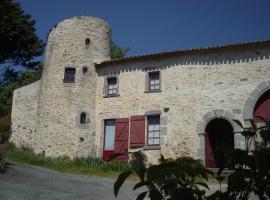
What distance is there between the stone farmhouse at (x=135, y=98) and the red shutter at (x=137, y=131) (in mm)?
45

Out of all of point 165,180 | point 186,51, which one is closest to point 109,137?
point 186,51

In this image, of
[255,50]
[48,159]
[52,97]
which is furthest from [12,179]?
[255,50]

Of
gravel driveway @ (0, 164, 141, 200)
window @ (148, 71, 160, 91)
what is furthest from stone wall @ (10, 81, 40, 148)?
window @ (148, 71, 160, 91)

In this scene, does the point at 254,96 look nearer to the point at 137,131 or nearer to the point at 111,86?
the point at 137,131

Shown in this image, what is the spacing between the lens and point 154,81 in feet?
56.5

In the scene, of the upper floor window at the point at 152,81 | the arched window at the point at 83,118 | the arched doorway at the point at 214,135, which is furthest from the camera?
the arched window at the point at 83,118

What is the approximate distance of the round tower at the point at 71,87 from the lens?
678 inches

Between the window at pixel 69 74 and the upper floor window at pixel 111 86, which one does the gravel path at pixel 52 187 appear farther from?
the window at pixel 69 74

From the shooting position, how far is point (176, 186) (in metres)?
1.53

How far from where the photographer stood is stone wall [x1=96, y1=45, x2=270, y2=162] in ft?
50.6

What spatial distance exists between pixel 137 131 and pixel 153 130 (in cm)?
71

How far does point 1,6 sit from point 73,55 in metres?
6.88

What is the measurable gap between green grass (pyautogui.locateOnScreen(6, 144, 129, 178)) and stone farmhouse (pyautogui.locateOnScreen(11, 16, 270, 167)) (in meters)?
0.58

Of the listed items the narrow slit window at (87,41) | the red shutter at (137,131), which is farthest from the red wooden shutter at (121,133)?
the narrow slit window at (87,41)
